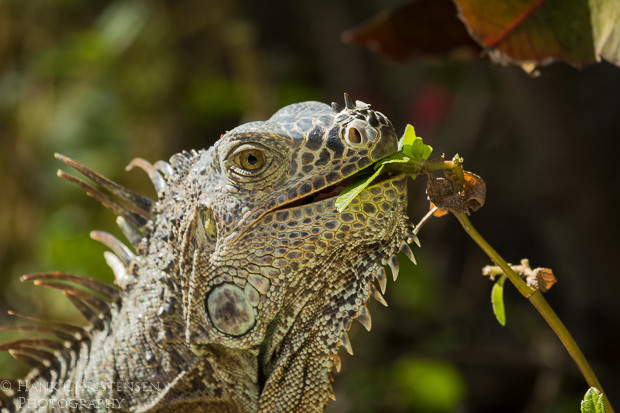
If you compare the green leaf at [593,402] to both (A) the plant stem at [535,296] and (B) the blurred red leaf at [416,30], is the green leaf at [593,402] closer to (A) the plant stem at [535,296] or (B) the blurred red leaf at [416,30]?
(A) the plant stem at [535,296]

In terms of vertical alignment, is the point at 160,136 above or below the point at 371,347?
above

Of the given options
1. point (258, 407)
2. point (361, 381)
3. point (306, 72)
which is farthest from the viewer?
point (306, 72)

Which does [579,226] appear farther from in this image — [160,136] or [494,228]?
[160,136]

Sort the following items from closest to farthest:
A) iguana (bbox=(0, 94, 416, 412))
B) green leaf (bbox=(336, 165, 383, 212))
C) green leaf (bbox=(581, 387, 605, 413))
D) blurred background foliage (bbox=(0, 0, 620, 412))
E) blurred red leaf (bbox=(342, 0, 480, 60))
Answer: green leaf (bbox=(581, 387, 605, 413)) < green leaf (bbox=(336, 165, 383, 212)) < iguana (bbox=(0, 94, 416, 412)) < blurred red leaf (bbox=(342, 0, 480, 60)) < blurred background foliage (bbox=(0, 0, 620, 412))

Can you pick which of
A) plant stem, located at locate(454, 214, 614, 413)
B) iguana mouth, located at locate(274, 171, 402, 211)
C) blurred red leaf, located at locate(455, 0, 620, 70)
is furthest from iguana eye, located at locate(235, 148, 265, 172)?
blurred red leaf, located at locate(455, 0, 620, 70)

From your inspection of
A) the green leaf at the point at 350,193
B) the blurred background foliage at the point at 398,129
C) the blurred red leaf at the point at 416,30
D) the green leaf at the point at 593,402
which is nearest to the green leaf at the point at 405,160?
the green leaf at the point at 350,193

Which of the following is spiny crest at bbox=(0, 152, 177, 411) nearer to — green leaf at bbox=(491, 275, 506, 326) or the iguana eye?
the iguana eye

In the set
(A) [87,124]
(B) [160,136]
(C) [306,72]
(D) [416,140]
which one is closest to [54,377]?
(D) [416,140]
